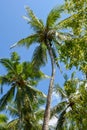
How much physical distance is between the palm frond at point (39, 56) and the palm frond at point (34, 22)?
4.78 feet

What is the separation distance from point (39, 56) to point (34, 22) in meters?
2.68

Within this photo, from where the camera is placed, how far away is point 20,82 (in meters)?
30.4

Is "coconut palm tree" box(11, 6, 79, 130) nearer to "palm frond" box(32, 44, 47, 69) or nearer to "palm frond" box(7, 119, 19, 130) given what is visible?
"palm frond" box(32, 44, 47, 69)

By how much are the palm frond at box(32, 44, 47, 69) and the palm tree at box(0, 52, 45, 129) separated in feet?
2.06

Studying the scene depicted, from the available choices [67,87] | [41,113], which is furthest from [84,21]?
[41,113]

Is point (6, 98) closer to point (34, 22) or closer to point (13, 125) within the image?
point (13, 125)

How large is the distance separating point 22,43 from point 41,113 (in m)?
6.87

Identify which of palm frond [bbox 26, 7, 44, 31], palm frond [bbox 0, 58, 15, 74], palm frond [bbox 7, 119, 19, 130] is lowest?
palm frond [bbox 7, 119, 19, 130]

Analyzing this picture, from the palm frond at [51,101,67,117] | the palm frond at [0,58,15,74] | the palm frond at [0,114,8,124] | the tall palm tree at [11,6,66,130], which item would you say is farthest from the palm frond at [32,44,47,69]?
the palm frond at [0,114,8,124]

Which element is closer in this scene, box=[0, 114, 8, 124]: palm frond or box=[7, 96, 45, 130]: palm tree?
box=[7, 96, 45, 130]: palm tree

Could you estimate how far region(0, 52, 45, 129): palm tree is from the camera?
2961 centimetres

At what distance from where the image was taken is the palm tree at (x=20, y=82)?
29.6 m

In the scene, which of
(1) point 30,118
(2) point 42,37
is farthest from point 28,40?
(1) point 30,118

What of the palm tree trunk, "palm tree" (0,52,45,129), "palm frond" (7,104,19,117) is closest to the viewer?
the palm tree trunk
